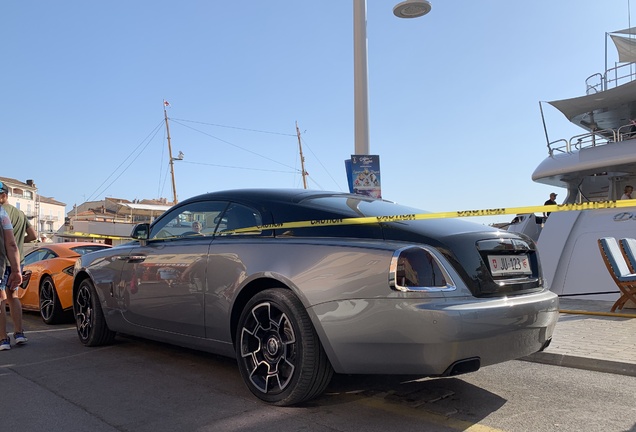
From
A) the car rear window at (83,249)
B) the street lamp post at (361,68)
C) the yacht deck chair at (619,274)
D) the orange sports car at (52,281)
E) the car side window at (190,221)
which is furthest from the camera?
the street lamp post at (361,68)

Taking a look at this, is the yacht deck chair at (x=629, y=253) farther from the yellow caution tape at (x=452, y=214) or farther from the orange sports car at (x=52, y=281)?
the orange sports car at (x=52, y=281)

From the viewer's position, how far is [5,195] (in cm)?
580

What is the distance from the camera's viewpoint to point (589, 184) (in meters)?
15.7

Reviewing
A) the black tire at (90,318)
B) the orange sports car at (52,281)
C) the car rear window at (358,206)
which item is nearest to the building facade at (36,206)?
the orange sports car at (52,281)

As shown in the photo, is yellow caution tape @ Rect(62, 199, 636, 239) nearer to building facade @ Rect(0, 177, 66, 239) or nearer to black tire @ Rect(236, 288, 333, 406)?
black tire @ Rect(236, 288, 333, 406)

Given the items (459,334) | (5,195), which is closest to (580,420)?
(459,334)

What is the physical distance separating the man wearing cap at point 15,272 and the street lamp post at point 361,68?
208 inches

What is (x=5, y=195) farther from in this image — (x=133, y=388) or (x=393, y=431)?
(x=393, y=431)

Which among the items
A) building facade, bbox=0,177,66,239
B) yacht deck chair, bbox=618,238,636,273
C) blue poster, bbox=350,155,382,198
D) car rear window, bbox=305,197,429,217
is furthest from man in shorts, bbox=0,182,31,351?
building facade, bbox=0,177,66,239

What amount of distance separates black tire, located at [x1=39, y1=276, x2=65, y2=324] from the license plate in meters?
5.85

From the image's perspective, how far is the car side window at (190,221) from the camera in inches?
172

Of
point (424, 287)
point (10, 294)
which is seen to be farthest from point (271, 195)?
point (10, 294)

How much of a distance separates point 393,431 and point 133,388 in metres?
2.03

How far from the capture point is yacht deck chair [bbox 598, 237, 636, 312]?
7062 mm
